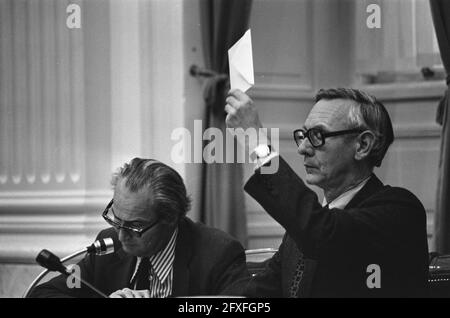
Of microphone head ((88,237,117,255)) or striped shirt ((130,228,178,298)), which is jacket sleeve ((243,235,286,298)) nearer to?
striped shirt ((130,228,178,298))

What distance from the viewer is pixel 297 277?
2184mm

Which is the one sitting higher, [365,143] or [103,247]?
[365,143]

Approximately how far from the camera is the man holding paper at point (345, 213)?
6.40 ft

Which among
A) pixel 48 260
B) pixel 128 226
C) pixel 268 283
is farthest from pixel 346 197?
→ pixel 48 260

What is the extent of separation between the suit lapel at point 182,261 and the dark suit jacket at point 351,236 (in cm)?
17

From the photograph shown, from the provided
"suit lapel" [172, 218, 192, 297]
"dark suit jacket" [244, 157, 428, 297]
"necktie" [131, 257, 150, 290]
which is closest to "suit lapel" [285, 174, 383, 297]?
"dark suit jacket" [244, 157, 428, 297]

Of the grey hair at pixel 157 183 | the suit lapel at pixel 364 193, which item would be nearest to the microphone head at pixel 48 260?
the grey hair at pixel 157 183

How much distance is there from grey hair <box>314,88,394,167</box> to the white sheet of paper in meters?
0.33

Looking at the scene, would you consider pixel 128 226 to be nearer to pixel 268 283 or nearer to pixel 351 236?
Result: pixel 268 283

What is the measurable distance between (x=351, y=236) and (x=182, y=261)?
0.49 m

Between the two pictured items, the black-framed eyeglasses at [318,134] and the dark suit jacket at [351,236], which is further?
the black-framed eyeglasses at [318,134]

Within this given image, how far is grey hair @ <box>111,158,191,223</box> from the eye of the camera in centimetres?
221

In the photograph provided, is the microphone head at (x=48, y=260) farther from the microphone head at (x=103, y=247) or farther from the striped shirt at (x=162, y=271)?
the striped shirt at (x=162, y=271)
